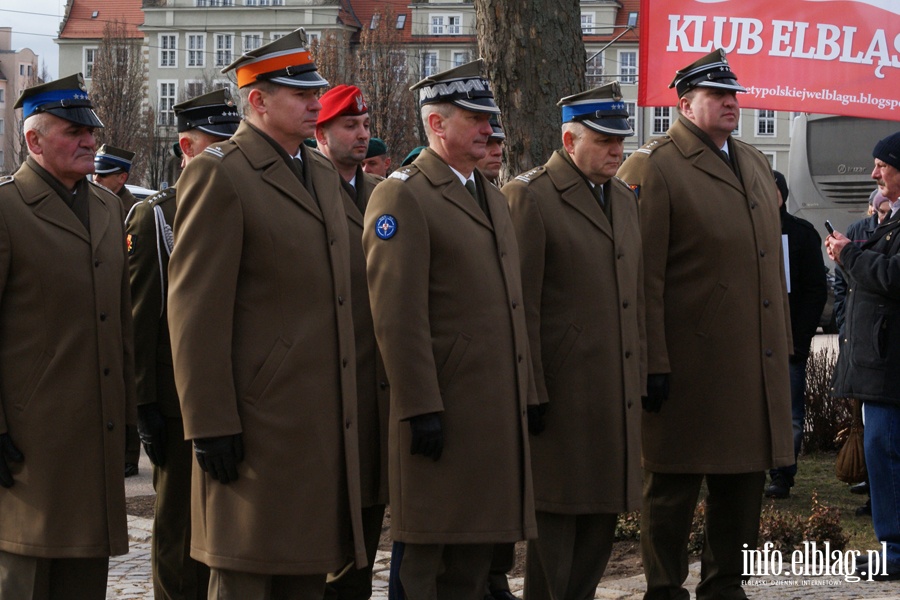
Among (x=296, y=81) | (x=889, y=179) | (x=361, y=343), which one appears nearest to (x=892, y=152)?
(x=889, y=179)

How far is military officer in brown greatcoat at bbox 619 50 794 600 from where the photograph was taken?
19.8 ft

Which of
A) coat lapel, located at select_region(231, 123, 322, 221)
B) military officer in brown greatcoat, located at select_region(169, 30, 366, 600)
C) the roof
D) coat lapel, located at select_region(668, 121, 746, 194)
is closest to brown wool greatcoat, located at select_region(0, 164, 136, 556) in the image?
military officer in brown greatcoat, located at select_region(169, 30, 366, 600)

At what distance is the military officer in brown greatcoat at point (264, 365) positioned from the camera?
445cm

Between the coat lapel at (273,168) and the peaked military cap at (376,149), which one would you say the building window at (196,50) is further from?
the coat lapel at (273,168)

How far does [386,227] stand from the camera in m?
5.09

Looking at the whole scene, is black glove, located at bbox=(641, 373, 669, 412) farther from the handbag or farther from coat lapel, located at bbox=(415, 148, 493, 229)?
the handbag

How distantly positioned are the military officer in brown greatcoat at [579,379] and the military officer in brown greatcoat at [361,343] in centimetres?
65

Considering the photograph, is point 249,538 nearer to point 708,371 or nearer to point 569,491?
point 569,491

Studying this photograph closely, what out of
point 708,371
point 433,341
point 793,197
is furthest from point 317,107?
point 793,197

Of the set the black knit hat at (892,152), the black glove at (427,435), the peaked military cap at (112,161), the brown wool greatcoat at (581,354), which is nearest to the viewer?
the black glove at (427,435)

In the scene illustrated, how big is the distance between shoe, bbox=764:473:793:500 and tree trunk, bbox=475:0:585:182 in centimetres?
257

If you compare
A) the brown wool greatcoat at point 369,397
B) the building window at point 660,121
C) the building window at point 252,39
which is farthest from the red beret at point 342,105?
the building window at point 252,39

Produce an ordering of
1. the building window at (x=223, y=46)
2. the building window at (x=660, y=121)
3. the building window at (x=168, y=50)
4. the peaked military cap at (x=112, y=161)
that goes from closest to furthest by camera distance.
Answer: the peaked military cap at (x=112, y=161)
the building window at (x=660, y=121)
the building window at (x=223, y=46)
the building window at (x=168, y=50)

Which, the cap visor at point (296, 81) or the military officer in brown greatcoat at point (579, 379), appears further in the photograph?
the military officer in brown greatcoat at point (579, 379)
